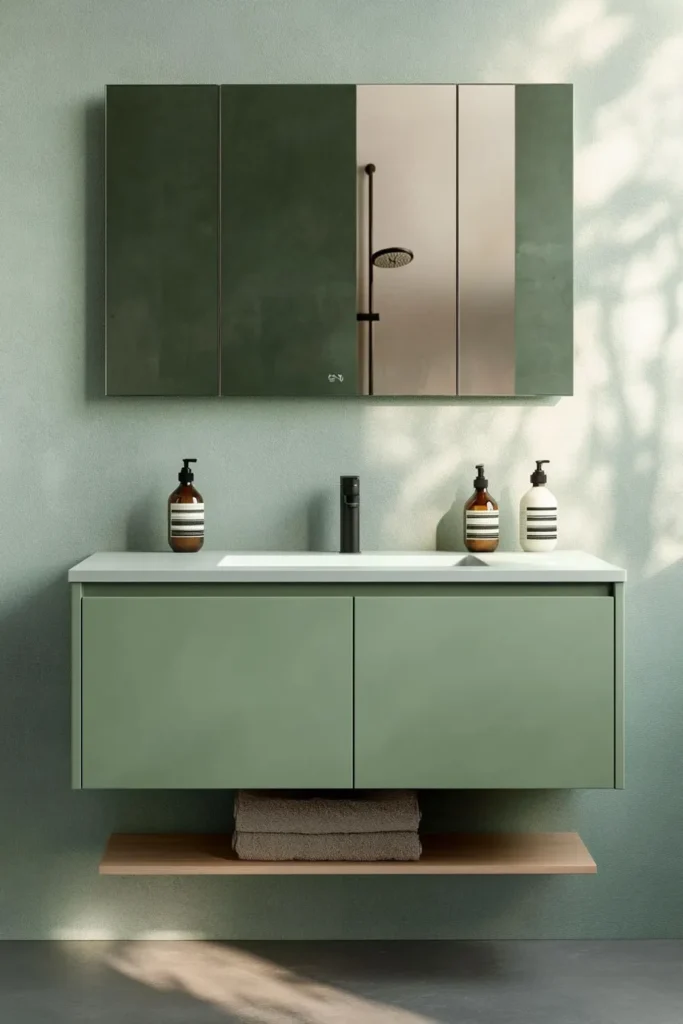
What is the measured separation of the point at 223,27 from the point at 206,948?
88.1 inches

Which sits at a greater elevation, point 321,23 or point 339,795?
point 321,23

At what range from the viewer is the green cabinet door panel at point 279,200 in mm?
2354

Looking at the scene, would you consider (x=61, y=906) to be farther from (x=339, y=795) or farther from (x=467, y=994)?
(x=467, y=994)

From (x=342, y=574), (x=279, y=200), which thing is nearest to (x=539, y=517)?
(x=342, y=574)

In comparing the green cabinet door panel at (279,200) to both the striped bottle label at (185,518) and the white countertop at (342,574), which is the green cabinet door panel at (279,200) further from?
the white countertop at (342,574)

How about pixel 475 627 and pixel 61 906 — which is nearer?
pixel 475 627

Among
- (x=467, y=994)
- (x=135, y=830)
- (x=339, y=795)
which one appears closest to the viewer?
(x=467, y=994)

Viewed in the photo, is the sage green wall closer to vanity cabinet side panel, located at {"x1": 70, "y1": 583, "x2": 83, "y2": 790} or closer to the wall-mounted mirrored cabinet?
the wall-mounted mirrored cabinet

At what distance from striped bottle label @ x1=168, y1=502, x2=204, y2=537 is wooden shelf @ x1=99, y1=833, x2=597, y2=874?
0.73m

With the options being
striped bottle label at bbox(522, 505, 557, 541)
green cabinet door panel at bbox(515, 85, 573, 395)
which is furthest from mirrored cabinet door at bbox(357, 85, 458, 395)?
striped bottle label at bbox(522, 505, 557, 541)

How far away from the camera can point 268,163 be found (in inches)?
92.7

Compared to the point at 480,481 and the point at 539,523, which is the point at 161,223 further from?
the point at 539,523

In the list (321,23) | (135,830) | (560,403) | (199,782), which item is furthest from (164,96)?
(135,830)

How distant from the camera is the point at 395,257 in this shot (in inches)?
93.0
